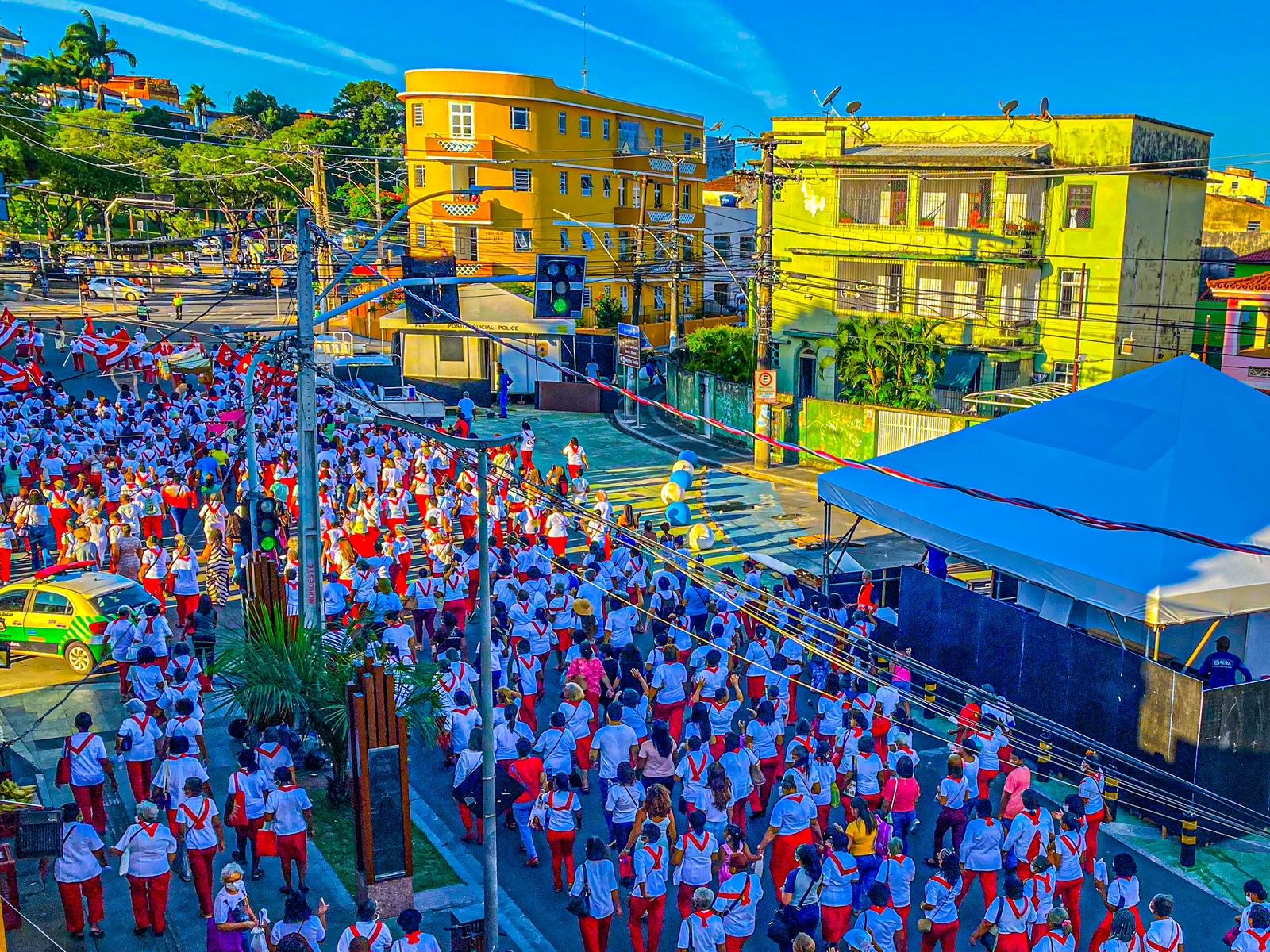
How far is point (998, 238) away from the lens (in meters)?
39.7

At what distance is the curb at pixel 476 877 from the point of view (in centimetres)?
1029

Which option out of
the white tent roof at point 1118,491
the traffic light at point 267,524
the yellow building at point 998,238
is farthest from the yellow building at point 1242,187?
the traffic light at point 267,524

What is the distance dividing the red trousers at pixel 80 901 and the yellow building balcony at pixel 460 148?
44.7 m

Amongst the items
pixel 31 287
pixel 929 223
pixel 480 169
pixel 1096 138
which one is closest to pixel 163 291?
pixel 31 287

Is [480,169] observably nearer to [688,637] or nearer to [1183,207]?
[1183,207]

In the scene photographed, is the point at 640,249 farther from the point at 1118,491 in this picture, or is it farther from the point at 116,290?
the point at 1118,491

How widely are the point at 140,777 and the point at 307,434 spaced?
13.2 ft

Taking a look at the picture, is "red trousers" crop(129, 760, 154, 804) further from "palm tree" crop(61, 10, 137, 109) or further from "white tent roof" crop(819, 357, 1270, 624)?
"palm tree" crop(61, 10, 137, 109)

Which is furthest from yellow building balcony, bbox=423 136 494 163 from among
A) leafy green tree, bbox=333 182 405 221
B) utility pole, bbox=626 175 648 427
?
leafy green tree, bbox=333 182 405 221

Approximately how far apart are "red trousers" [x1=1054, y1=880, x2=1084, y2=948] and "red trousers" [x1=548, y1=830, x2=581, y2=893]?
417 centimetres

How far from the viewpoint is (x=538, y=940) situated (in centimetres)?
1033

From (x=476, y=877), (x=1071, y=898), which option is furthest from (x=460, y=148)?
(x=1071, y=898)

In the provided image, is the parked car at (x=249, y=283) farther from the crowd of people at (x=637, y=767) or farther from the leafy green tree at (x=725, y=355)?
the leafy green tree at (x=725, y=355)

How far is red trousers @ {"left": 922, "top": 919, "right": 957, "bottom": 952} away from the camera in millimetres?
9125
